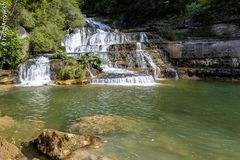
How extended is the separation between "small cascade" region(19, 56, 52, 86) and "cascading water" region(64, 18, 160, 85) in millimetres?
2978

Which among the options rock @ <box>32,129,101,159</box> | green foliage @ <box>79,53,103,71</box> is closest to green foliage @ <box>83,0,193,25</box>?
green foliage @ <box>79,53,103,71</box>

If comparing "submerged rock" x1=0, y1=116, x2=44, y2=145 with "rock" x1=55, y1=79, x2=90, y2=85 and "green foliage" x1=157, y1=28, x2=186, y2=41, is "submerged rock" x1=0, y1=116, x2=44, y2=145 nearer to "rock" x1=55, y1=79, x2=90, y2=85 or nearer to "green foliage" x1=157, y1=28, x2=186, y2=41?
"rock" x1=55, y1=79, x2=90, y2=85

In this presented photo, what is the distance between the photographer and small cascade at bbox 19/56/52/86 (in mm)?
24328

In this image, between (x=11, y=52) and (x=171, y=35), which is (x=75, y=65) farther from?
(x=171, y=35)

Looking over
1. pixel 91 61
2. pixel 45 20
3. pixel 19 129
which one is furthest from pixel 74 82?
pixel 19 129

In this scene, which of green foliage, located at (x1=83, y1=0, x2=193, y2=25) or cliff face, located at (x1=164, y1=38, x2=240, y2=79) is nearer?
cliff face, located at (x1=164, y1=38, x2=240, y2=79)

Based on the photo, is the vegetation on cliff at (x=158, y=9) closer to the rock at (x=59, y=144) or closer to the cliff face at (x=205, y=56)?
the cliff face at (x=205, y=56)

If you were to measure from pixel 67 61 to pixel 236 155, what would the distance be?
57.7 ft

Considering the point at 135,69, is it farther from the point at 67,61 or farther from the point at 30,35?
the point at 30,35

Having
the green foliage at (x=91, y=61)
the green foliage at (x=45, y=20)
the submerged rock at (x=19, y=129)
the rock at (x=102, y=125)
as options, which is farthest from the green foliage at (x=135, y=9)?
the submerged rock at (x=19, y=129)

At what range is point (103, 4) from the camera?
159 ft

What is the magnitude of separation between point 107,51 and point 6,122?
17.0 meters

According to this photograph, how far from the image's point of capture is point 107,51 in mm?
29047

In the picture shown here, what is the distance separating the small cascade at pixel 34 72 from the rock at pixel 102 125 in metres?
12.0
